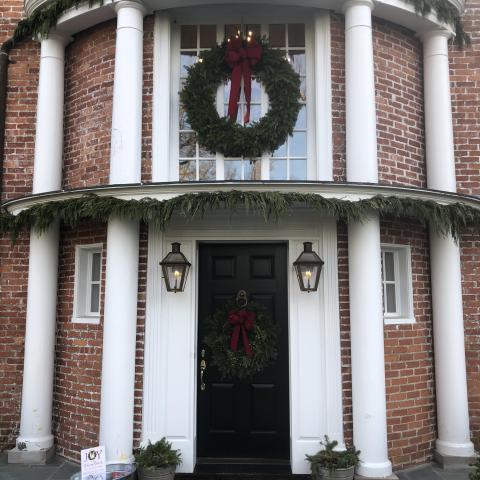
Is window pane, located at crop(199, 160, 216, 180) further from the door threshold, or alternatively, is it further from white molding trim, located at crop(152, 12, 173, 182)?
the door threshold

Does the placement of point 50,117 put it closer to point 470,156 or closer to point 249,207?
point 249,207

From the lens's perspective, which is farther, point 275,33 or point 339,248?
point 275,33

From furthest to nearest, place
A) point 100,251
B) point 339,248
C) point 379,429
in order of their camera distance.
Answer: point 100,251
point 339,248
point 379,429

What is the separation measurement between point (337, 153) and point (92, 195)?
284 centimetres

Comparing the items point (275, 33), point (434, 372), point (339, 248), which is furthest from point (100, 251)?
point (434, 372)

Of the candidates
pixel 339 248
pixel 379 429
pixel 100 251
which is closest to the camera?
pixel 379 429

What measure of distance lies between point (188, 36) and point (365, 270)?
3620mm

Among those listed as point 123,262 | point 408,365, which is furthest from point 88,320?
point 408,365

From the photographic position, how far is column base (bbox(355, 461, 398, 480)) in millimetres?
5418

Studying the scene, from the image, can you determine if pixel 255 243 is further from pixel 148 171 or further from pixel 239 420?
pixel 239 420

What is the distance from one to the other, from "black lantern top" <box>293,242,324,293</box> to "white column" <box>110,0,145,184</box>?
6.73 ft

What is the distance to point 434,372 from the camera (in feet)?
20.9

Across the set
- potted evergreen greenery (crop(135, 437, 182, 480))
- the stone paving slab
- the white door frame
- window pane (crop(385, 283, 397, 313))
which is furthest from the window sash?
the stone paving slab

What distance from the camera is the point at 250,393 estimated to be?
242 inches
